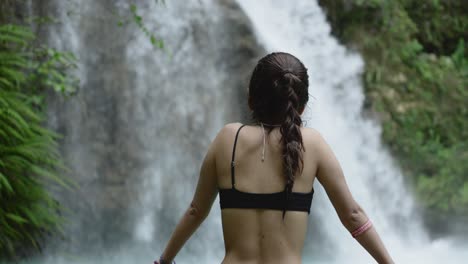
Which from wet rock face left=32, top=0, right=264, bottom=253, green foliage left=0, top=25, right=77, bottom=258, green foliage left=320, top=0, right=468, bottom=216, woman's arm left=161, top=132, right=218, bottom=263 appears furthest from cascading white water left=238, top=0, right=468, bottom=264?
woman's arm left=161, top=132, right=218, bottom=263

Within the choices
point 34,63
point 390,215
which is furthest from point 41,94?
point 390,215

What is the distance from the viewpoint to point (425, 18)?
11.3 m

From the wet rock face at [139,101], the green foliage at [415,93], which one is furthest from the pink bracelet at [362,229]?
the green foliage at [415,93]

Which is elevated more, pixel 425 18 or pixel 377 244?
pixel 377 244

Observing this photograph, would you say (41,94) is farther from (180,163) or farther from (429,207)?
(429,207)

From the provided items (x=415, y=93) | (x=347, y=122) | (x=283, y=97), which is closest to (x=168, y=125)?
(x=347, y=122)

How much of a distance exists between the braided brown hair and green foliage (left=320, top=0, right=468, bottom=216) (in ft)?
25.4

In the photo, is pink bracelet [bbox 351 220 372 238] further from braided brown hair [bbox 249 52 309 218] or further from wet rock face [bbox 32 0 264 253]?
wet rock face [bbox 32 0 264 253]

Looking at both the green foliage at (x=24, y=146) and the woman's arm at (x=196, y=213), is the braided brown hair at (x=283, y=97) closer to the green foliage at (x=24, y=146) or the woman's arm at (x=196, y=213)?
→ the woman's arm at (x=196, y=213)

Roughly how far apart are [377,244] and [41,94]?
604 cm

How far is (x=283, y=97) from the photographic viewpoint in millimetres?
2361

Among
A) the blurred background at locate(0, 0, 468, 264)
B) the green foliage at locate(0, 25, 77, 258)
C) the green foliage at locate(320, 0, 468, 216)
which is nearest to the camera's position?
the green foliage at locate(0, 25, 77, 258)

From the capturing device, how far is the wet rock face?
8180mm

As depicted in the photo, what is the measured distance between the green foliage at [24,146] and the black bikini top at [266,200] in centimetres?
430
